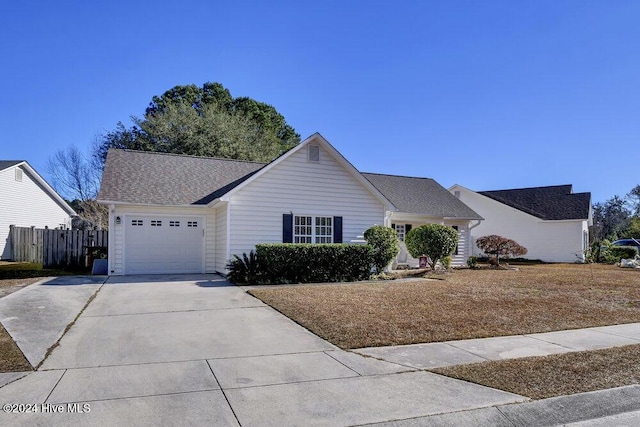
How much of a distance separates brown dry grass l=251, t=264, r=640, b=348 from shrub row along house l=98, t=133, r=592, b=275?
139 inches

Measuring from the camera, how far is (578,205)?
28.6 metres

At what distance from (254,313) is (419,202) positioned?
14819 millimetres

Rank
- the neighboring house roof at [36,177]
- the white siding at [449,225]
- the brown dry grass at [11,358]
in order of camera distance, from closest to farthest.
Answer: the brown dry grass at [11,358] → the white siding at [449,225] → the neighboring house roof at [36,177]

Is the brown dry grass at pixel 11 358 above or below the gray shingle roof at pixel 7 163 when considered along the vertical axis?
below

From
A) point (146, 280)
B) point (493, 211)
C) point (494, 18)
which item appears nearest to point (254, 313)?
point (146, 280)

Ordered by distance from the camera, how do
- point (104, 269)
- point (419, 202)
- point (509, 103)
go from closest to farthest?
1. point (104, 269)
2. point (509, 103)
3. point (419, 202)

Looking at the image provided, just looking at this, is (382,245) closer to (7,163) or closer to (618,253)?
(618,253)

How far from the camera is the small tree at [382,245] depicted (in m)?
15.0

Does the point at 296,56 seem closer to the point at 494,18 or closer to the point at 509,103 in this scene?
the point at 494,18

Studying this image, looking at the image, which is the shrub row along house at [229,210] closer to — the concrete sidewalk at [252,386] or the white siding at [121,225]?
the white siding at [121,225]

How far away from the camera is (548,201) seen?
3012cm

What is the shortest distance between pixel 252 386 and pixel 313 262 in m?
9.04

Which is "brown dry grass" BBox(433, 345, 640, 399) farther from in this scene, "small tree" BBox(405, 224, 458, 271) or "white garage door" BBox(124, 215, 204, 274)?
"white garage door" BBox(124, 215, 204, 274)

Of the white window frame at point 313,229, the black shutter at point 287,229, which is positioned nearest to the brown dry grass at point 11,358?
the black shutter at point 287,229
